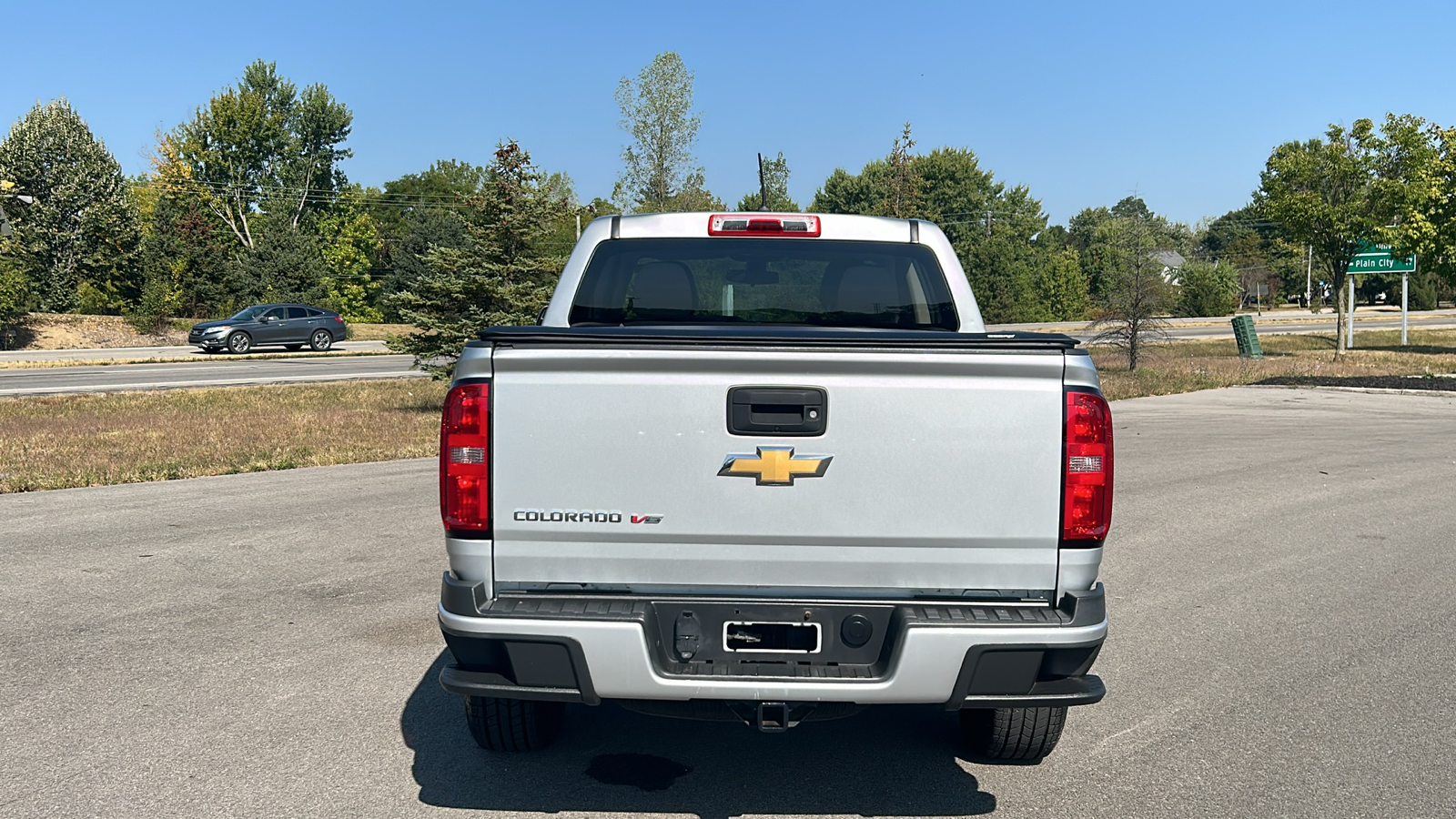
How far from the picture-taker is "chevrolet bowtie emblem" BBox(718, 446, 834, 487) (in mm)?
3406

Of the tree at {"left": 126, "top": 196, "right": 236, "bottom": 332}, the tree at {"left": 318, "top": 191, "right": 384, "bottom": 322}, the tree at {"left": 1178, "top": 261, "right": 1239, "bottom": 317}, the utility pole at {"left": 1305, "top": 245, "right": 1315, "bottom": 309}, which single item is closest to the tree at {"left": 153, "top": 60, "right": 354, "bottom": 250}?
the tree at {"left": 318, "top": 191, "right": 384, "bottom": 322}

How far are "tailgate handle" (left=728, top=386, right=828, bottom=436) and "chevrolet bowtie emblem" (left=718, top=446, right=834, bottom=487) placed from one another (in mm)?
61

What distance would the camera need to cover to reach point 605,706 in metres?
4.73

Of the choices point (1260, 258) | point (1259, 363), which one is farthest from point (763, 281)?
point (1260, 258)

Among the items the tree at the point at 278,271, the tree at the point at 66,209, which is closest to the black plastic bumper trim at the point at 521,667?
the tree at the point at 278,271

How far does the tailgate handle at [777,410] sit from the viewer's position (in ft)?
11.1

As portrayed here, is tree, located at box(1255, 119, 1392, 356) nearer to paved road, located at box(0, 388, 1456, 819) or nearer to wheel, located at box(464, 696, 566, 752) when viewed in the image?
paved road, located at box(0, 388, 1456, 819)

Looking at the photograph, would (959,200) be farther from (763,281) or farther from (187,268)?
(763,281)

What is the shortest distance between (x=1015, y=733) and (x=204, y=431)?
13.6m

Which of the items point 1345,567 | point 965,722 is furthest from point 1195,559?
point 965,722

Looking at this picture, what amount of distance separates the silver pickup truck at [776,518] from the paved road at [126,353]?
105 ft

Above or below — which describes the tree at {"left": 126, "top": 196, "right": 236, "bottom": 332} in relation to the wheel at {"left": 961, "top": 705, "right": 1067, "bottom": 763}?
above

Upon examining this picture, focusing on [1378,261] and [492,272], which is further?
[1378,261]

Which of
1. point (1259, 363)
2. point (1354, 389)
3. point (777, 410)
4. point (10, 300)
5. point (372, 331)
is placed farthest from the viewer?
point (372, 331)
